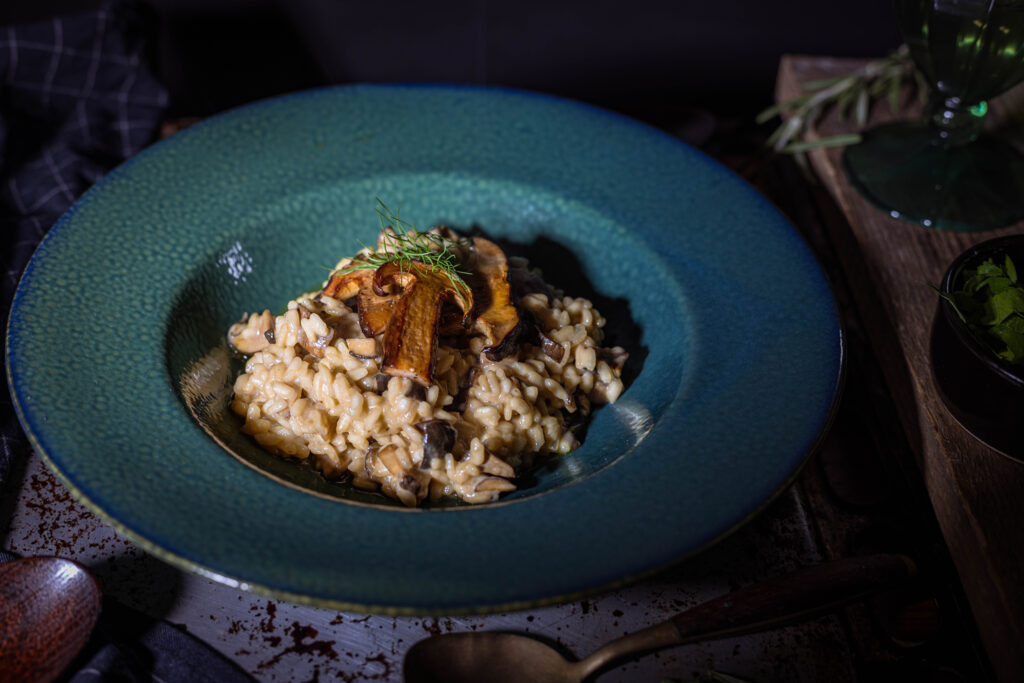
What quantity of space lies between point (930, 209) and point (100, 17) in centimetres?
300

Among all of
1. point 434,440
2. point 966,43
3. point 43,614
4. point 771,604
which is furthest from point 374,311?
point 966,43

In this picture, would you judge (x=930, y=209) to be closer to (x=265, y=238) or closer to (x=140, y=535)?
(x=265, y=238)

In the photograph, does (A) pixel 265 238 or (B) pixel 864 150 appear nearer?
(A) pixel 265 238

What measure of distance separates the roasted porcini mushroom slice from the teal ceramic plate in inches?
13.1

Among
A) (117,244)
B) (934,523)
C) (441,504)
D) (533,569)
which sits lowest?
(934,523)

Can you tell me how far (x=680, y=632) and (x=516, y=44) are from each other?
3.22 meters

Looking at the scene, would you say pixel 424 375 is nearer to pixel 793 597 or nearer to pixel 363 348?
pixel 363 348

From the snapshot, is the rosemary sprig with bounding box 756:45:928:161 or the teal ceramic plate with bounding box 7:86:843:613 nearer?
the teal ceramic plate with bounding box 7:86:843:613

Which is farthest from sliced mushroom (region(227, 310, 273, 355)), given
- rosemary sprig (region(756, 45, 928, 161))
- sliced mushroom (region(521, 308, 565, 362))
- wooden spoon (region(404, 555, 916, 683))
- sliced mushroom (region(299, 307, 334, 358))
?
rosemary sprig (region(756, 45, 928, 161))

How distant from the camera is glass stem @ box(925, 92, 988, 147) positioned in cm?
262

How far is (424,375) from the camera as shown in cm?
190

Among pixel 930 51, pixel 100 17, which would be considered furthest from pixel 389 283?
pixel 100 17

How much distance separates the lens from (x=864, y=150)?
2.87 meters

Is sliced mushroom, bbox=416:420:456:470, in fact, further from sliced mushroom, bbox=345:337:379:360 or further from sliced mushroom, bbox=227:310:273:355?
sliced mushroom, bbox=227:310:273:355
